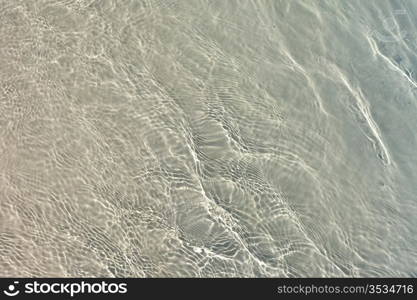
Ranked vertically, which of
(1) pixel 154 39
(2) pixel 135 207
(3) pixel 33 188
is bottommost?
(3) pixel 33 188

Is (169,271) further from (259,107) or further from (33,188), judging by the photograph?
(259,107)

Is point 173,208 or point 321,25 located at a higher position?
point 321,25

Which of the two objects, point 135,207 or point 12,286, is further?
point 135,207

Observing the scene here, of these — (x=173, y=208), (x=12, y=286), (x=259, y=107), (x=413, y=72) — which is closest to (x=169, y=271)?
(x=173, y=208)

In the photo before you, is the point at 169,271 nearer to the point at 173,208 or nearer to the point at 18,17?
the point at 173,208

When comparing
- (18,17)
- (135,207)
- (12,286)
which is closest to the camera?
(12,286)

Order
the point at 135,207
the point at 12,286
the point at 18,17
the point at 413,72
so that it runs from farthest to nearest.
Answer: the point at 413,72
the point at 18,17
the point at 135,207
the point at 12,286

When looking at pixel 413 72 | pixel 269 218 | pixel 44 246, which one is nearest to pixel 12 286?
pixel 44 246
